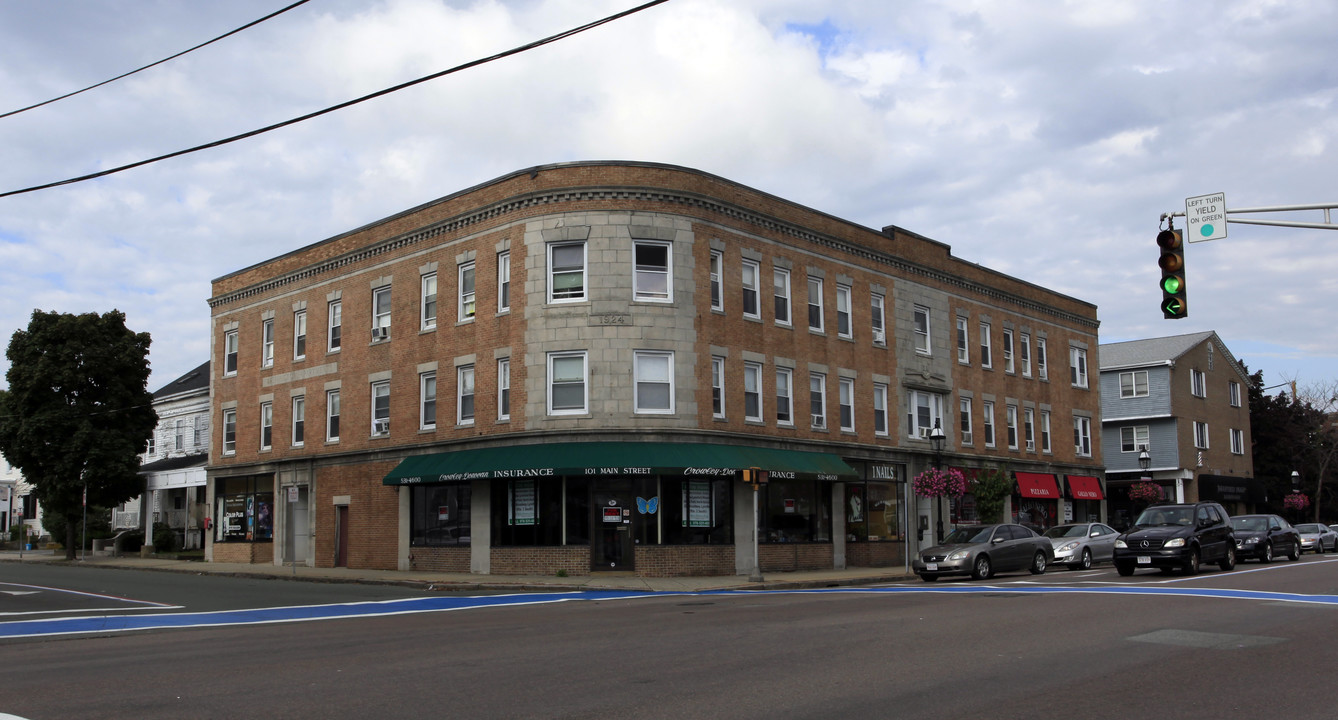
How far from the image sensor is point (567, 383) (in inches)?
1172

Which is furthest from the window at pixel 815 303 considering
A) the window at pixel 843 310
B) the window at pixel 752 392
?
the window at pixel 752 392

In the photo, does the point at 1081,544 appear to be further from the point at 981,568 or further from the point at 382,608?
the point at 382,608

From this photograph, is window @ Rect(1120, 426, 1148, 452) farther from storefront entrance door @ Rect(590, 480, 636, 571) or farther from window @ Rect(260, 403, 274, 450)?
window @ Rect(260, 403, 274, 450)

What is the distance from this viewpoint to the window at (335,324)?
37031 millimetres

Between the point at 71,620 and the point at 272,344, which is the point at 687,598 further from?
the point at 272,344

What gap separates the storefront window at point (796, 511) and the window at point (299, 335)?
17647 millimetres

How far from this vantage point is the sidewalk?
85.8ft

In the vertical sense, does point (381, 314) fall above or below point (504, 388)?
above

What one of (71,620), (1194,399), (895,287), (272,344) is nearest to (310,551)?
(272,344)

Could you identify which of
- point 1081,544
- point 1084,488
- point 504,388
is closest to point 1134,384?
point 1084,488

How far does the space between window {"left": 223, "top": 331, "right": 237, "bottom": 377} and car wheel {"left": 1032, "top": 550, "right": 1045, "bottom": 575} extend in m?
29.8

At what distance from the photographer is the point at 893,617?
15.7m

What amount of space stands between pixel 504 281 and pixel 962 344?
18762 mm

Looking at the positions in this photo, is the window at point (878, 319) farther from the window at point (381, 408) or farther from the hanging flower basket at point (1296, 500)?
the hanging flower basket at point (1296, 500)
